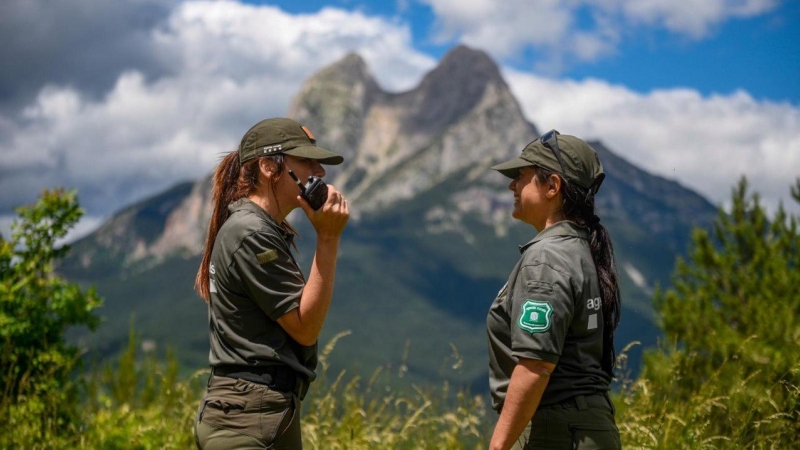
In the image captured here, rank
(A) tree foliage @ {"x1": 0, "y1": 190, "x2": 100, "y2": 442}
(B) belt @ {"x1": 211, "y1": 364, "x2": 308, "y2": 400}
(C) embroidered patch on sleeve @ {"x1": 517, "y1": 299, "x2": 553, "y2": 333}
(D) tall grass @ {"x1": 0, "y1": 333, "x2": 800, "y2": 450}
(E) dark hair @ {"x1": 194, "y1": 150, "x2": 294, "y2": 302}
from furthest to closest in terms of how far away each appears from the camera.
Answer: (A) tree foliage @ {"x1": 0, "y1": 190, "x2": 100, "y2": 442} → (D) tall grass @ {"x1": 0, "y1": 333, "x2": 800, "y2": 450} → (E) dark hair @ {"x1": 194, "y1": 150, "x2": 294, "y2": 302} → (B) belt @ {"x1": 211, "y1": 364, "x2": 308, "y2": 400} → (C) embroidered patch on sleeve @ {"x1": 517, "y1": 299, "x2": 553, "y2": 333}

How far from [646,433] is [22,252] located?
455 centimetres

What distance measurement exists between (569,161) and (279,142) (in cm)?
116

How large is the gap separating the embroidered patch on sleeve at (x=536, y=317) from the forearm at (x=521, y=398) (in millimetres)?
123

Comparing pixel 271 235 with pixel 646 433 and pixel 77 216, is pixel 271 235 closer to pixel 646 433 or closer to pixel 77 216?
pixel 646 433

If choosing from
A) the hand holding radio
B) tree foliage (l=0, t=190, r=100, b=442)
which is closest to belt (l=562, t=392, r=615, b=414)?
the hand holding radio

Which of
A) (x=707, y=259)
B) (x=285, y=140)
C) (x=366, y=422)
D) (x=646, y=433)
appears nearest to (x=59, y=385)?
(x=366, y=422)

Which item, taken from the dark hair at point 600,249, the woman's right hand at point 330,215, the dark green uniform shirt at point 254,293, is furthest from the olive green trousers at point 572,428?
the woman's right hand at point 330,215

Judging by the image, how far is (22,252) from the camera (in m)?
6.12

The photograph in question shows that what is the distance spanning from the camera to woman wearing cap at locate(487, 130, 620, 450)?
2.96 meters

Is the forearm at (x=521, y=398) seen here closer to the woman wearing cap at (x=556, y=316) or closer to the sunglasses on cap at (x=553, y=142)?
the woman wearing cap at (x=556, y=316)

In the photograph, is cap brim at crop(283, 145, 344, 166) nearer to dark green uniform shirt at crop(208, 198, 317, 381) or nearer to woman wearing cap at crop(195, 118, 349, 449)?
woman wearing cap at crop(195, 118, 349, 449)

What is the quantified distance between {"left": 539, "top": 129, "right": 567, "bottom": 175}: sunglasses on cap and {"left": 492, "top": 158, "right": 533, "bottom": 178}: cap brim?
0.34ft

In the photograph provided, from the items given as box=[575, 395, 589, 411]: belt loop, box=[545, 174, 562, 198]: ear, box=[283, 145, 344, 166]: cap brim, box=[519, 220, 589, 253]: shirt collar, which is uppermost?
box=[283, 145, 344, 166]: cap brim

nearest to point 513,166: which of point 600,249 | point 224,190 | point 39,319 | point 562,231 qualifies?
point 562,231
